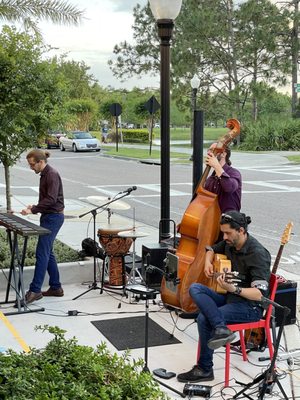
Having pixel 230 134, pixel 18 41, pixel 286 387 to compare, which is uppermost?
pixel 18 41

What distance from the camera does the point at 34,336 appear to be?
548 centimetres

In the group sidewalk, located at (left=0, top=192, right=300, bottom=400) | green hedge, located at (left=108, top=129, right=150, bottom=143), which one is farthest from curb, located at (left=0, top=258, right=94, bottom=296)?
green hedge, located at (left=108, top=129, right=150, bottom=143)

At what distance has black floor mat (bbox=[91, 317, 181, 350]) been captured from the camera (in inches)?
211

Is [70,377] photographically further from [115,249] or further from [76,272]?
[76,272]

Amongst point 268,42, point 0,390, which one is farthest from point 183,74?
point 0,390

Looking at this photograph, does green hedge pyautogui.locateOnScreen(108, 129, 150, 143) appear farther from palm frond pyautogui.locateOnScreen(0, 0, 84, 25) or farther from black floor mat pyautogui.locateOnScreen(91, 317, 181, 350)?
black floor mat pyautogui.locateOnScreen(91, 317, 181, 350)

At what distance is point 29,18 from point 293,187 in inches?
413

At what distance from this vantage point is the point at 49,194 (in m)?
6.50

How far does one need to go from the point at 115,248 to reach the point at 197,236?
1.94m

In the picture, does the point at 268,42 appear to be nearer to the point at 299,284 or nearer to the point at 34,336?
the point at 299,284

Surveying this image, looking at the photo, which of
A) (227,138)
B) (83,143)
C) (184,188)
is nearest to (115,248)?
(227,138)

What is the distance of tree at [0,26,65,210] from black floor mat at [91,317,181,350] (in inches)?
144

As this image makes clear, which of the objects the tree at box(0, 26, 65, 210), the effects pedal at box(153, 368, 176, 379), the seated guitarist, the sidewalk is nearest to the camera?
the seated guitarist

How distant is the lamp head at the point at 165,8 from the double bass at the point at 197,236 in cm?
235
